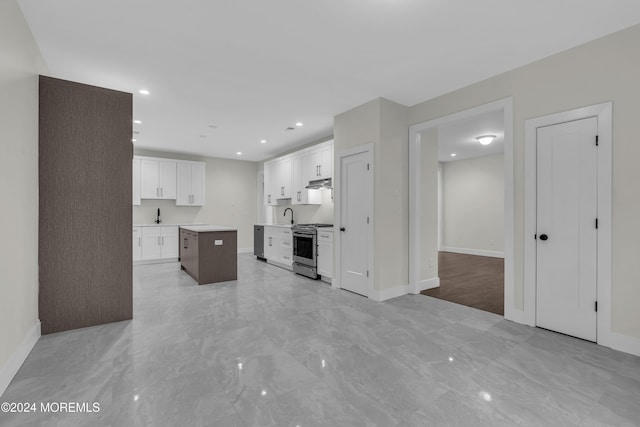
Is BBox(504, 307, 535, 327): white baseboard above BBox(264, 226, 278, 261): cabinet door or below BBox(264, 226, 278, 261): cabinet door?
below

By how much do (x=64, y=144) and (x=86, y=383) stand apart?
2.21 meters

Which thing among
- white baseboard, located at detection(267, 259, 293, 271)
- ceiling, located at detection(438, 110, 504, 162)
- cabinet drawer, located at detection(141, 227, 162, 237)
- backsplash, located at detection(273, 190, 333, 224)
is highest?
ceiling, located at detection(438, 110, 504, 162)

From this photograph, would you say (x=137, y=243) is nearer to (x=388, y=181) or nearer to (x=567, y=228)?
(x=388, y=181)

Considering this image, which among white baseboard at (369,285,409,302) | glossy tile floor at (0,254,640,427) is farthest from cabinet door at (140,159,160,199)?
white baseboard at (369,285,409,302)

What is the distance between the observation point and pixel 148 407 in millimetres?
1691

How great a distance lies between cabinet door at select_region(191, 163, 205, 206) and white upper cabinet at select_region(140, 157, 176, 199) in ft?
1.45

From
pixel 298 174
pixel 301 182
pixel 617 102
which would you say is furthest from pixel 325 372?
pixel 298 174

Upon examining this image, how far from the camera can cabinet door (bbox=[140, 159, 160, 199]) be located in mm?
6672

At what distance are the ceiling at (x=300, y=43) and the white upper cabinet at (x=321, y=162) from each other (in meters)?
1.15

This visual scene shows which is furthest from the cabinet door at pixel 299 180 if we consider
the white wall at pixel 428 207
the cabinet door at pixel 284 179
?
the white wall at pixel 428 207

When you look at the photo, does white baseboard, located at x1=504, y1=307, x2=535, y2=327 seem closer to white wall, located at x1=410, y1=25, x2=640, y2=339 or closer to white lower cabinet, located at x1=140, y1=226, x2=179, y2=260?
white wall, located at x1=410, y1=25, x2=640, y2=339

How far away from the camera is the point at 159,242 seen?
Result: 6.63 meters

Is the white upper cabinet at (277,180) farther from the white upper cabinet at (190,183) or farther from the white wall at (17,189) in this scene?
the white wall at (17,189)

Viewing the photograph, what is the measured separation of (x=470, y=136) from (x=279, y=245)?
15.0 feet
